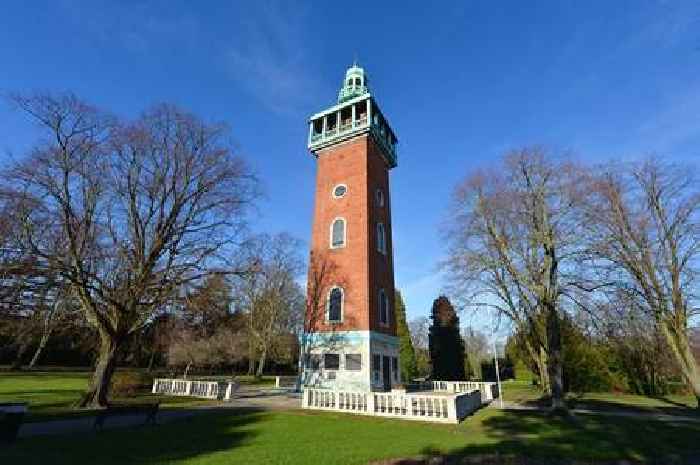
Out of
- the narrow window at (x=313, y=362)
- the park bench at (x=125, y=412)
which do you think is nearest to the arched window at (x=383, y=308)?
the narrow window at (x=313, y=362)

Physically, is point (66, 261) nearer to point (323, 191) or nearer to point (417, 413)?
point (417, 413)

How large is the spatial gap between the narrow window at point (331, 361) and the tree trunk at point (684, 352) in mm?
17162

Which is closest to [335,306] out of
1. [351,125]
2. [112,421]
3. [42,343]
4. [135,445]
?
[351,125]

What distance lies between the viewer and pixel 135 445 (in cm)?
905

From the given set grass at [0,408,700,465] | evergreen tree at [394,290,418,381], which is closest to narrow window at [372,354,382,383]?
grass at [0,408,700,465]

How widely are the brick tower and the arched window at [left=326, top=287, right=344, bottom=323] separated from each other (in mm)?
67

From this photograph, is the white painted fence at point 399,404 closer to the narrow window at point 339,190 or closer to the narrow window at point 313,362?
the narrow window at point 313,362

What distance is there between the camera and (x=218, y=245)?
17719 millimetres

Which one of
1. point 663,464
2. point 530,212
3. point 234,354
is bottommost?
point 663,464

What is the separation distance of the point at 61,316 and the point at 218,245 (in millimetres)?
6642

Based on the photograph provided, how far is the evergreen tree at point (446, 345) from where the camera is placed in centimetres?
3578

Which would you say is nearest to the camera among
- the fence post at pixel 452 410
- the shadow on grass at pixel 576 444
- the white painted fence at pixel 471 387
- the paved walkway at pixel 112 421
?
the shadow on grass at pixel 576 444

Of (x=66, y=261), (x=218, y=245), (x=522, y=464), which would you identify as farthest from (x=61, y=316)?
(x=522, y=464)

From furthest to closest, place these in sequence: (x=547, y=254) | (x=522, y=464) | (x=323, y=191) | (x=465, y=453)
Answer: (x=323, y=191) → (x=547, y=254) → (x=465, y=453) → (x=522, y=464)
